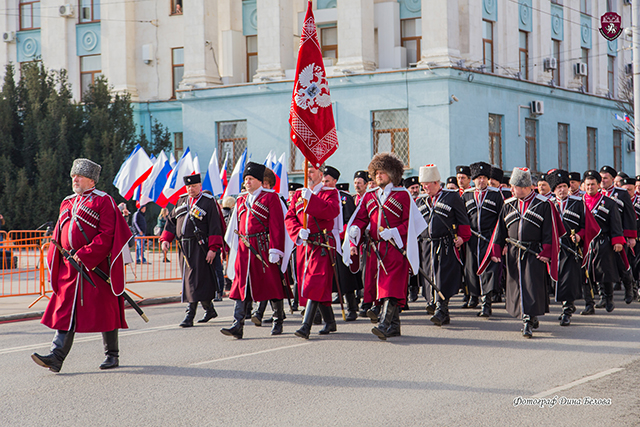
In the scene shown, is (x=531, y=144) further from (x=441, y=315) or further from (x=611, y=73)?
(x=441, y=315)

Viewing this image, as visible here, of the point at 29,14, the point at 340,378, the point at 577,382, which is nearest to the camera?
the point at 577,382

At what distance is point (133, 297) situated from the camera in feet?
47.8

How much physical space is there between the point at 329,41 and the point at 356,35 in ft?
8.73

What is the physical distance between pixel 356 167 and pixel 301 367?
2203cm

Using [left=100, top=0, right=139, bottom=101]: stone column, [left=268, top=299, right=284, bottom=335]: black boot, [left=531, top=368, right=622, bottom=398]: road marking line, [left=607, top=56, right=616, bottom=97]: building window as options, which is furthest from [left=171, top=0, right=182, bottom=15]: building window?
[left=531, top=368, right=622, bottom=398]: road marking line

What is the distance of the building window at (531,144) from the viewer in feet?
105

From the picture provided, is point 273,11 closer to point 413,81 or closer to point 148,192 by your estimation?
point 413,81

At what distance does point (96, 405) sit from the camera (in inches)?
243

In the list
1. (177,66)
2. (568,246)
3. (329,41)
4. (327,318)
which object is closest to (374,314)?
(327,318)

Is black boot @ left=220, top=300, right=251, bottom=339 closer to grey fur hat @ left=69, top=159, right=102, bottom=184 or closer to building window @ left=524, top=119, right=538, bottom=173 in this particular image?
grey fur hat @ left=69, top=159, right=102, bottom=184

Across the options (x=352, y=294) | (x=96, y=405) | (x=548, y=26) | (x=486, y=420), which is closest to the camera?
(x=486, y=420)

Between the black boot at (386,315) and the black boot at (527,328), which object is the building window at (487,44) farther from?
the black boot at (386,315)

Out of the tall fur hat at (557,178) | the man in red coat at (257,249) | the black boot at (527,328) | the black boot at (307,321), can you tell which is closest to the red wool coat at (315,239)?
the black boot at (307,321)

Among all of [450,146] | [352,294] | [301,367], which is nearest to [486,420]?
[301,367]
